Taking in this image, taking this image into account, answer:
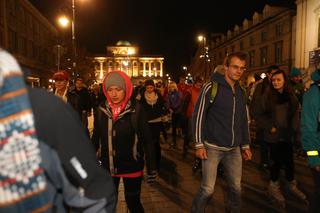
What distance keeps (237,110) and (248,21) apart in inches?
1716

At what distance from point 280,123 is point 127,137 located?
2.69m

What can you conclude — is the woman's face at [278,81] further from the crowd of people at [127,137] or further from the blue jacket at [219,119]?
the blue jacket at [219,119]

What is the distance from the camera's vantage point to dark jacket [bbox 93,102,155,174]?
11.3ft

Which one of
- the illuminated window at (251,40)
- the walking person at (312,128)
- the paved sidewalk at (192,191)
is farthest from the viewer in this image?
the illuminated window at (251,40)

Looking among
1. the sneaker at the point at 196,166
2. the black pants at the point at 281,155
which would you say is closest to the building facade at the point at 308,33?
the sneaker at the point at 196,166

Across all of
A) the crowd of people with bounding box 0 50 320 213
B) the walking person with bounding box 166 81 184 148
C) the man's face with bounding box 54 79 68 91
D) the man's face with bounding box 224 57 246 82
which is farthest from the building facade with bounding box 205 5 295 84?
the man's face with bounding box 224 57 246 82

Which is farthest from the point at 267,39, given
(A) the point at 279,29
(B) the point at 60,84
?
(B) the point at 60,84

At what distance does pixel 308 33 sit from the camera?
24.6m

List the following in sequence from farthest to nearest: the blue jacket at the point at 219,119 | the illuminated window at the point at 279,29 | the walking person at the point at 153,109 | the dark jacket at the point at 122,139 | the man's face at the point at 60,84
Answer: the illuminated window at the point at 279,29, the walking person at the point at 153,109, the man's face at the point at 60,84, the blue jacket at the point at 219,119, the dark jacket at the point at 122,139

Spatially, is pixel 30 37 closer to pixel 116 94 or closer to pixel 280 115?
pixel 280 115

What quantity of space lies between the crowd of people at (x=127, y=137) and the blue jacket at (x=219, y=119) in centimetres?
1

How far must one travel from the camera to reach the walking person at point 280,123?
16.1ft

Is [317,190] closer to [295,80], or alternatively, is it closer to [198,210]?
[198,210]

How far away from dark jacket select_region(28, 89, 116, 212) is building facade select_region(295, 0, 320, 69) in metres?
24.3
